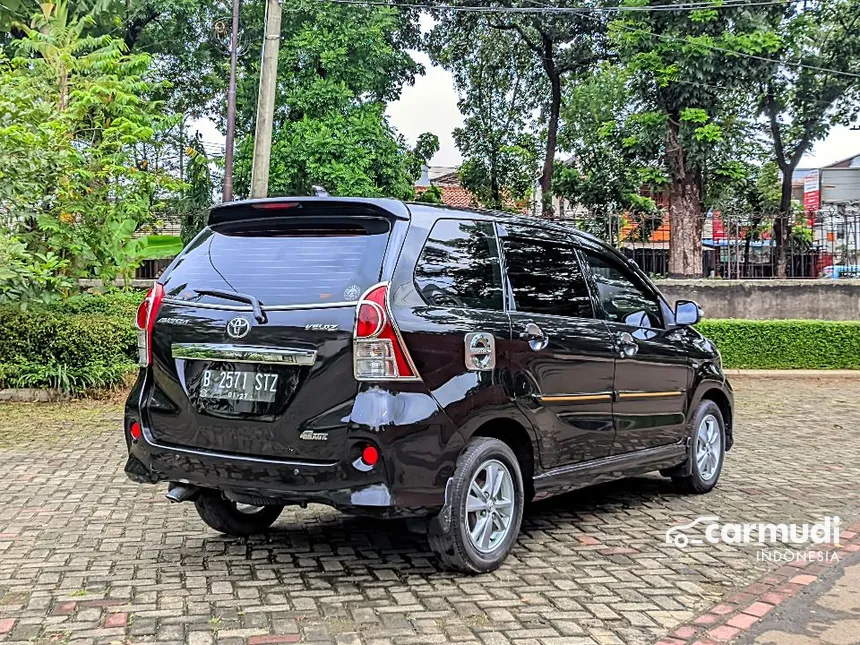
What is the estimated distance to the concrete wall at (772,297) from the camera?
16969mm

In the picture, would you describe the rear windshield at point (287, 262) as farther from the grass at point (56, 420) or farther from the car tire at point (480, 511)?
the grass at point (56, 420)

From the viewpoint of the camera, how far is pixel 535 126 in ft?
107

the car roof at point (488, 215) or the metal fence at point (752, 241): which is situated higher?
the metal fence at point (752, 241)

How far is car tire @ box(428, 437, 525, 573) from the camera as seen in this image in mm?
4434

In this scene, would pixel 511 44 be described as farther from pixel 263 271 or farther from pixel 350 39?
pixel 263 271

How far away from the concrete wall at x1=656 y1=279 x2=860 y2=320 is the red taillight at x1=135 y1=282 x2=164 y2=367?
13.3 metres

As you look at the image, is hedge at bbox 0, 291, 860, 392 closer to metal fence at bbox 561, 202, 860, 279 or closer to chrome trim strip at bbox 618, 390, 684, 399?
chrome trim strip at bbox 618, 390, 684, 399

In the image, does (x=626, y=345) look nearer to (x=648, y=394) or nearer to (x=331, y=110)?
(x=648, y=394)

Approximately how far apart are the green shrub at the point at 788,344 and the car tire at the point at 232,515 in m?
11.6

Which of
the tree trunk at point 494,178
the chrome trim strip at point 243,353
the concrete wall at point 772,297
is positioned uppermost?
the tree trunk at point 494,178

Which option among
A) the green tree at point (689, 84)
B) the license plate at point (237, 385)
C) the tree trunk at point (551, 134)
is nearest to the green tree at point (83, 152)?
the license plate at point (237, 385)

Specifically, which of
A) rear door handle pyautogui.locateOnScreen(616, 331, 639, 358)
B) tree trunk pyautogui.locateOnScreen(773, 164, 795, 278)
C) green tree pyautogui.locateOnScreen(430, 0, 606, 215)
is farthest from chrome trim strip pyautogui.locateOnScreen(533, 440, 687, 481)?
green tree pyautogui.locateOnScreen(430, 0, 606, 215)

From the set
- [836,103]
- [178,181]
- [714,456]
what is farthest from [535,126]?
[714,456]

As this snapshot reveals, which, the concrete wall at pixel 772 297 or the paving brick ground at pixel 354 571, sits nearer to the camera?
the paving brick ground at pixel 354 571
